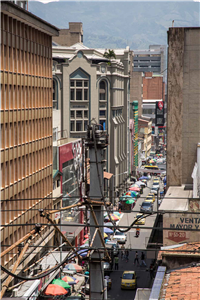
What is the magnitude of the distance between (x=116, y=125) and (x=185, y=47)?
159 feet

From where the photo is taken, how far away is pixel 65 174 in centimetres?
5409

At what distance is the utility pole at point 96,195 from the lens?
15180mm

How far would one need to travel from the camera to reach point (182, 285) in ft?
67.2

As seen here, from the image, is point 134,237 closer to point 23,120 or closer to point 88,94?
point 23,120

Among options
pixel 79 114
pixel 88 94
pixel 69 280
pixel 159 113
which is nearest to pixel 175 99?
pixel 69 280

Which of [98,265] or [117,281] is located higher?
[98,265]

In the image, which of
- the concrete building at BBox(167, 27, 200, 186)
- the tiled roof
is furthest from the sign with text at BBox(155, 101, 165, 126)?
the tiled roof

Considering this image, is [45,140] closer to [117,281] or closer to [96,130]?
[117,281]

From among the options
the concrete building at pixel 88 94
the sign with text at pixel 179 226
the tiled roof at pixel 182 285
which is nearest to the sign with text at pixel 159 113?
the concrete building at pixel 88 94

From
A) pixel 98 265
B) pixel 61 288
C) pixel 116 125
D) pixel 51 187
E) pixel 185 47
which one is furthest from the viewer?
pixel 116 125

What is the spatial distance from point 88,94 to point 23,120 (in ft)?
140

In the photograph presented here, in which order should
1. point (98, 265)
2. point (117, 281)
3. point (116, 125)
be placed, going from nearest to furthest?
point (98, 265) → point (117, 281) → point (116, 125)

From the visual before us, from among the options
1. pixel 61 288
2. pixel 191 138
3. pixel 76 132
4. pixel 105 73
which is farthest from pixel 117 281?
pixel 105 73

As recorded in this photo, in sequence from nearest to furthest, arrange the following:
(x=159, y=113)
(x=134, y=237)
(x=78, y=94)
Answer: (x=134, y=237) < (x=78, y=94) < (x=159, y=113)
